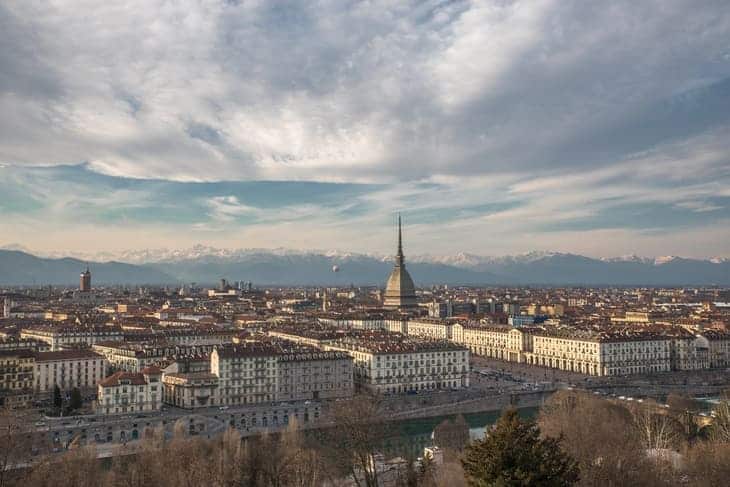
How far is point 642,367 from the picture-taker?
73.3 metres

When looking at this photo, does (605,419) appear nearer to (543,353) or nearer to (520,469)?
(520,469)

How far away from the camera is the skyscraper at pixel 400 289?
13362cm

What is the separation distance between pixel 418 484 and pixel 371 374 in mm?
31150

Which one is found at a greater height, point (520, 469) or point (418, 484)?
point (520, 469)

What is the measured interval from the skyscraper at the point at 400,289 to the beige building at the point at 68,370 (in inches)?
2994

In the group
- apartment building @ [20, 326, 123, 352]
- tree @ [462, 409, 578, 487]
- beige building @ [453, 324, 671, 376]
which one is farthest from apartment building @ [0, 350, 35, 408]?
beige building @ [453, 324, 671, 376]

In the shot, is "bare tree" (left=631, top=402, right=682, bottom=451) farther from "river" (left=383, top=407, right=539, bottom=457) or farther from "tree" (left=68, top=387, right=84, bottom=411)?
"tree" (left=68, top=387, right=84, bottom=411)

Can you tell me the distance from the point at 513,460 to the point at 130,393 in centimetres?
3332

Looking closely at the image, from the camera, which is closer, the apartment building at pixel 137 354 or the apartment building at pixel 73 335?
the apartment building at pixel 137 354

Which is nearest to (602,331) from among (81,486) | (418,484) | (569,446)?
(569,446)

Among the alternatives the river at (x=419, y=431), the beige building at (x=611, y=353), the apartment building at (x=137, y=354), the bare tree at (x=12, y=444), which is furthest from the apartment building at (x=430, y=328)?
the bare tree at (x=12, y=444)

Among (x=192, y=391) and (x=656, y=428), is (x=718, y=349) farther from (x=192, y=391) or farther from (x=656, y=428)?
(x=192, y=391)

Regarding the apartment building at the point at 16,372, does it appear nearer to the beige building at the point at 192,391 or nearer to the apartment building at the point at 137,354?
the apartment building at the point at 137,354

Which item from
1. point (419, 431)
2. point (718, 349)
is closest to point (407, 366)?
point (419, 431)
